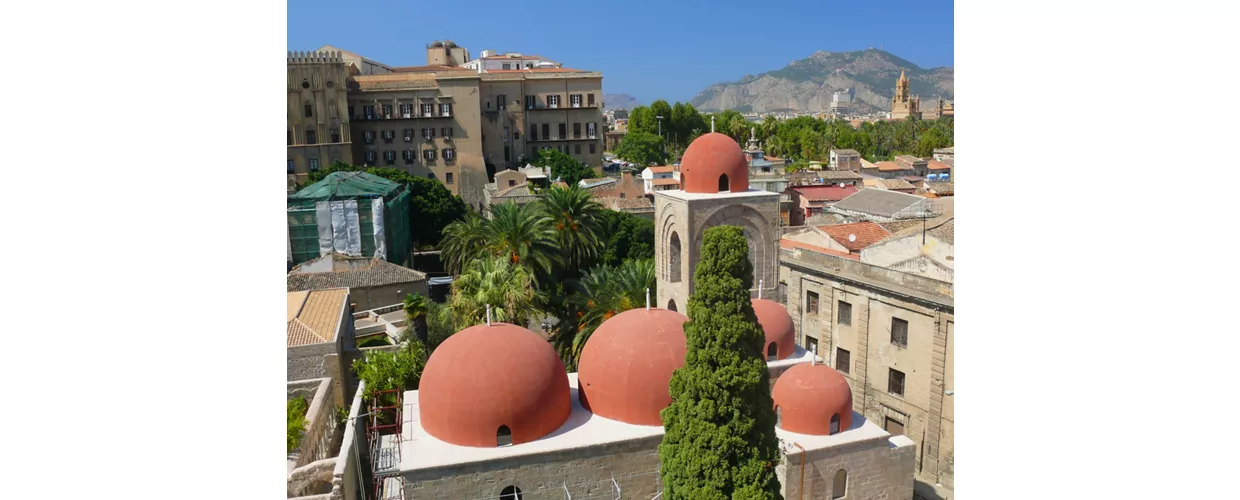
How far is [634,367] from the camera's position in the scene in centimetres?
1017

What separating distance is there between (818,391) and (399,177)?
2806cm

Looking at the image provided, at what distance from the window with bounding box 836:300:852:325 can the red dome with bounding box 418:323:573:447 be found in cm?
917

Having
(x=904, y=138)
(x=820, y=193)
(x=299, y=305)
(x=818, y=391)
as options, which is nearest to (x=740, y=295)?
(x=818, y=391)

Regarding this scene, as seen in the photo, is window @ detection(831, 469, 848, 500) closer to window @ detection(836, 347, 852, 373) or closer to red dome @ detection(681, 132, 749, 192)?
red dome @ detection(681, 132, 749, 192)

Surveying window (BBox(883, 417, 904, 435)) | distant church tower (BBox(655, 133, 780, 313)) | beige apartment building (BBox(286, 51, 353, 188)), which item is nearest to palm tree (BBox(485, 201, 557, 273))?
distant church tower (BBox(655, 133, 780, 313))

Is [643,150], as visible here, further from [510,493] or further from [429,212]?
[510,493]

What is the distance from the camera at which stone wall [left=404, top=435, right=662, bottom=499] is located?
9.41m

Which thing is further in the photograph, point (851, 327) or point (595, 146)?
point (595, 146)

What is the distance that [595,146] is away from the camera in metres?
48.6

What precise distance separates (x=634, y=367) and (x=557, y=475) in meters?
1.69

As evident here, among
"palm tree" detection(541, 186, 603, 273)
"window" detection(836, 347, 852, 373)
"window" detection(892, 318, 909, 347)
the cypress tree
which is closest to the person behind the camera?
the cypress tree

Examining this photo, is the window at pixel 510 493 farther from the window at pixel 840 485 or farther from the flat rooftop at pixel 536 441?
the window at pixel 840 485

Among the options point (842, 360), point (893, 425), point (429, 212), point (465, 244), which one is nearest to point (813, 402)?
point (893, 425)

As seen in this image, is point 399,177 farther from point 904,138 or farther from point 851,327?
point 904,138
